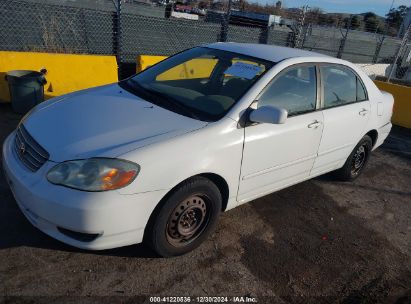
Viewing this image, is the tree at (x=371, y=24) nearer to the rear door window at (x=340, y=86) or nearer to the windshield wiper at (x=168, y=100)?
the rear door window at (x=340, y=86)

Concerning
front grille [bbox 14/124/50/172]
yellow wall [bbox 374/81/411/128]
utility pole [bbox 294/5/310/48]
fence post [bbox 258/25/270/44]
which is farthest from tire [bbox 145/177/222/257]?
utility pole [bbox 294/5/310/48]

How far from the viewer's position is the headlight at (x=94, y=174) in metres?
2.55

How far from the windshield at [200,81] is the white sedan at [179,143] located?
0.01 metres

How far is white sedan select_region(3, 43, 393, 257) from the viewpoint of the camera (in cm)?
259

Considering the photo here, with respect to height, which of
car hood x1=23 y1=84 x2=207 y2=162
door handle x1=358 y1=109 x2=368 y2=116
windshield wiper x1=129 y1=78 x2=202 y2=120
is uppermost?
windshield wiper x1=129 y1=78 x2=202 y2=120

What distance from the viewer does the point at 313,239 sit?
3.73 m

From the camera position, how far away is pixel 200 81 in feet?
12.7

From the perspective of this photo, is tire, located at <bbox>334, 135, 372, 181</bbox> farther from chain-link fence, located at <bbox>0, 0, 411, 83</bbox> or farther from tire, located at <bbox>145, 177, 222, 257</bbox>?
chain-link fence, located at <bbox>0, 0, 411, 83</bbox>

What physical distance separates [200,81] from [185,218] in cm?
148

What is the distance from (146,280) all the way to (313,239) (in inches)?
68.1

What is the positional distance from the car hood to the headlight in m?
0.06

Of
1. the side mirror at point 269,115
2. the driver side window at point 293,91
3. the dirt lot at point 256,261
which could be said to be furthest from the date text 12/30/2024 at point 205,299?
the driver side window at point 293,91

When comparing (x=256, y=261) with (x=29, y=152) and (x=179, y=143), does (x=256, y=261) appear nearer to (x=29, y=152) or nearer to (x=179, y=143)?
(x=179, y=143)

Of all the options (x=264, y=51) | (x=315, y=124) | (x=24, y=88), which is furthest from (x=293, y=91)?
(x=24, y=88)
